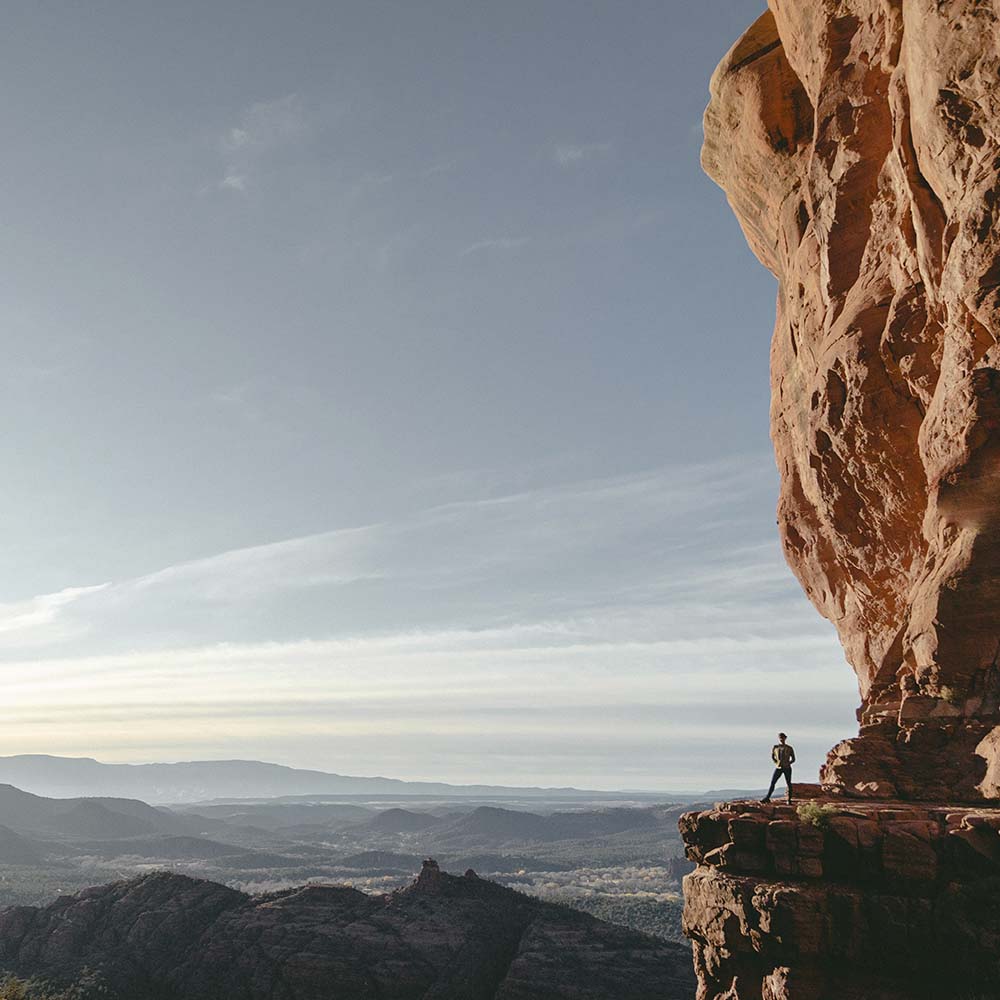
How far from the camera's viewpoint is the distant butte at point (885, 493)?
52.4 feet

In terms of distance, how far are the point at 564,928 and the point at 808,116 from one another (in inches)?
2821

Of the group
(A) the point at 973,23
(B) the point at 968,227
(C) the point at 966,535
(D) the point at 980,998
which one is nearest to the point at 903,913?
(D) the point at 980,998

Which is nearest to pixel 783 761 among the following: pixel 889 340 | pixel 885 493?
pixel 885 493

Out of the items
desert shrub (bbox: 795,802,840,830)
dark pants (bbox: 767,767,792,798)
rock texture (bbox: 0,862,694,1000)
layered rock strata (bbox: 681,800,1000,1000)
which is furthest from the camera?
rock texture (bbox: 0,862,694,1000)

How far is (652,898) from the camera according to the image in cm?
14738

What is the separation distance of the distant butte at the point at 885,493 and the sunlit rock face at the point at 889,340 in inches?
2.9

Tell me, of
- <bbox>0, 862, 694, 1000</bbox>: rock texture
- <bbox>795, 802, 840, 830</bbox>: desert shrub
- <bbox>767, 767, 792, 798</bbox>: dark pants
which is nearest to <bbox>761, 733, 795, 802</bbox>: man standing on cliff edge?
<bbox>767, 767, 792, 798</bbox>: dark pants

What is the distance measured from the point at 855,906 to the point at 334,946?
206 feet

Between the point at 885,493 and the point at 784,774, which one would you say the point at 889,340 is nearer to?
the point at 885,493

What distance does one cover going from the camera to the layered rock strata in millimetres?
15141

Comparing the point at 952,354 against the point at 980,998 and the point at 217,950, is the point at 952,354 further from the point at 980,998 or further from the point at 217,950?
the point at 217,950

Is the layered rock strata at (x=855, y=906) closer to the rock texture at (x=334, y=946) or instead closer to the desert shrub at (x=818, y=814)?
the desert shrub at (x=818, y=814)

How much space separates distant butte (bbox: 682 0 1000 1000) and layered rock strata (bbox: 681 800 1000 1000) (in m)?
0.04

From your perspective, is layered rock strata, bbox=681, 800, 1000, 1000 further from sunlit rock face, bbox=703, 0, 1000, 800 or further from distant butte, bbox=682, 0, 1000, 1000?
sunlit rock face, bbox=703, 0, 1000, 800
